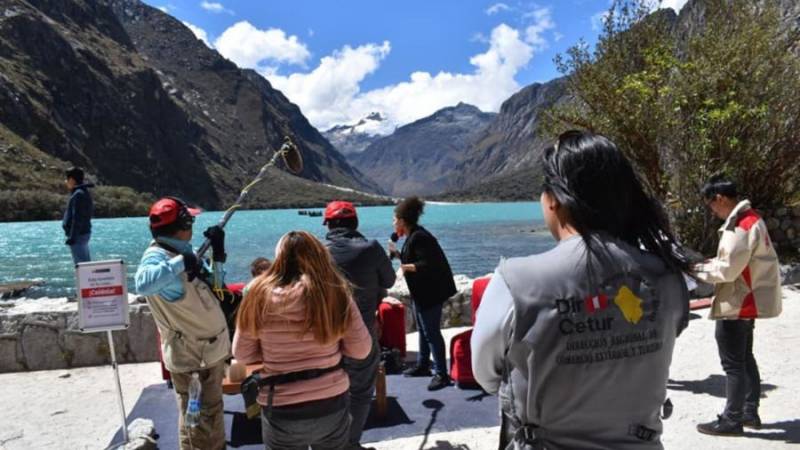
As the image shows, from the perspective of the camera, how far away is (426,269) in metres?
5.54

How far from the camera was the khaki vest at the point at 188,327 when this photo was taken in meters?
3.57

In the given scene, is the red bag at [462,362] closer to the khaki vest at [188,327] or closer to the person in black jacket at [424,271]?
the person in black jacket at [424,271]

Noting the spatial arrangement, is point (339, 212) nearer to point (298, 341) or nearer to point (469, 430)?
point (298, 341)

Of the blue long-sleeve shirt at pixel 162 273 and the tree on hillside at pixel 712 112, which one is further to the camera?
the tree on hillside at pixel 712 112

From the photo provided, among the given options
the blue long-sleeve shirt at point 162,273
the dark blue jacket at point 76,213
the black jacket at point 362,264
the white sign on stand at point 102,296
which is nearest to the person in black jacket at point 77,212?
the dark blue jacket at point 76,213

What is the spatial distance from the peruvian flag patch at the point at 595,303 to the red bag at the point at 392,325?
4.87 metres

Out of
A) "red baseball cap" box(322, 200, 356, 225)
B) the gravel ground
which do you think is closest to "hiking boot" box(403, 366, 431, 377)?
the gravel ground

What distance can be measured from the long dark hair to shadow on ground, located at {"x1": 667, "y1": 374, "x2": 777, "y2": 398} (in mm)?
4502

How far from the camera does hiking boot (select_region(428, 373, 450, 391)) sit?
18.8ft

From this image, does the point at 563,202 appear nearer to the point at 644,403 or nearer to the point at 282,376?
the point at 644,403

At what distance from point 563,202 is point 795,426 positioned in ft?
13.9

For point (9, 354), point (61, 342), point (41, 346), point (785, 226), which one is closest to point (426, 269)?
point (61, 342)

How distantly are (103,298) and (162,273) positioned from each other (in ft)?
5.20

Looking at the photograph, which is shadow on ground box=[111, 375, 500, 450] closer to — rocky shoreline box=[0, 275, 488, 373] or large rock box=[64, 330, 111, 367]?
rocky shoreline box=[0, 275, 488, 373]
